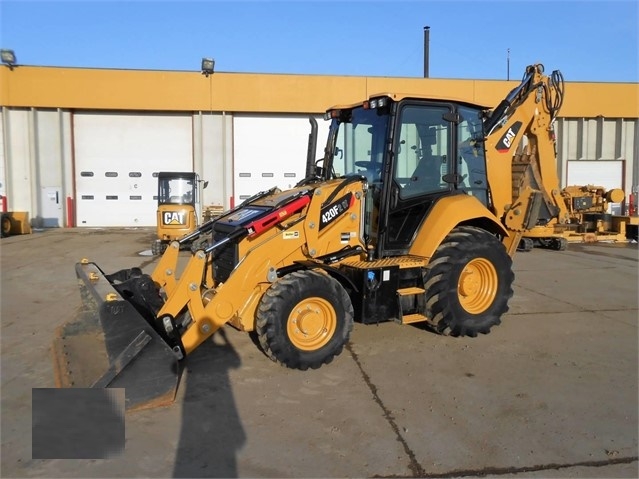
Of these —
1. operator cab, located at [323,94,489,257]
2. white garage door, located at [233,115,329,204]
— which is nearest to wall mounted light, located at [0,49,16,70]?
white garage door, located at [233,115,329,204]


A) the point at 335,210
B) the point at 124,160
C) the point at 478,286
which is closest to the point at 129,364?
the point at 335,210

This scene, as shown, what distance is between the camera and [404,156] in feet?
19.0

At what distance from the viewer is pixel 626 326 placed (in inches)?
261

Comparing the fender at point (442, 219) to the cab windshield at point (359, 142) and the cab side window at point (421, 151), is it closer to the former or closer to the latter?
the cab side window at point (421, 151)

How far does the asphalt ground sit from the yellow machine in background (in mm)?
7491

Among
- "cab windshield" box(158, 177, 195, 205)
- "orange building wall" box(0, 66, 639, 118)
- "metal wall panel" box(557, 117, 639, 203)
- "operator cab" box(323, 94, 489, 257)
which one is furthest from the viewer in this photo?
"metal wall panel" box(557, 117, 639, 203)

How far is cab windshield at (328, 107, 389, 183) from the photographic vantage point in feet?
19.1

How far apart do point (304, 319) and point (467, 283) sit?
2247 mm

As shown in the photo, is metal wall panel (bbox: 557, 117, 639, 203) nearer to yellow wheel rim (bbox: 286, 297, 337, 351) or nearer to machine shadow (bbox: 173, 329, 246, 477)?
yellow wheel rim (bbox: 286, 297, 337, 351)

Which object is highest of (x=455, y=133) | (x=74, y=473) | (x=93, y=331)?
(x=455, y=133)

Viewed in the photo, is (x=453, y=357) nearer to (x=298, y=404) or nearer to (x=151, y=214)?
(x=298, y=404)

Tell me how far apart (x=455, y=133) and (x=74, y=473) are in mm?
5058

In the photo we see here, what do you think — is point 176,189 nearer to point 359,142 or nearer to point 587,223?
point 359,142

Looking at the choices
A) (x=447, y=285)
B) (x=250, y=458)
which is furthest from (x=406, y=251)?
(x=250, y=458)
